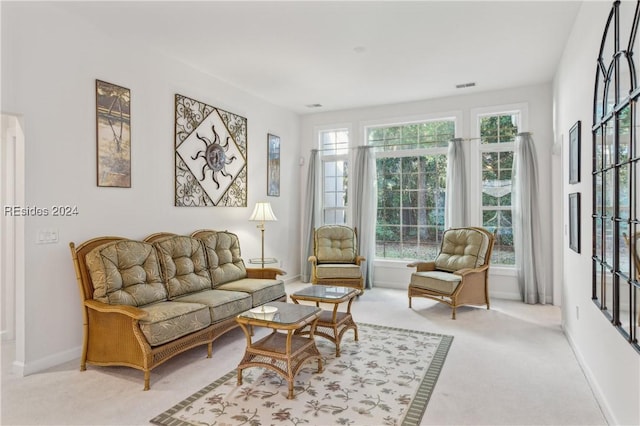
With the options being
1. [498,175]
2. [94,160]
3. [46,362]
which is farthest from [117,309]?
[498,175]

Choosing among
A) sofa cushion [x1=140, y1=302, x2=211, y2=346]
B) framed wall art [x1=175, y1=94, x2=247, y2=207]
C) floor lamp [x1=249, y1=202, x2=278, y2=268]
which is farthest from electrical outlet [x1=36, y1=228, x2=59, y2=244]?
floor lamp [x1=249, y1=202, x2=278, y2=268]

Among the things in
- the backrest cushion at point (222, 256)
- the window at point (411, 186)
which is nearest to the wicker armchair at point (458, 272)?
the window at point (411, 186)

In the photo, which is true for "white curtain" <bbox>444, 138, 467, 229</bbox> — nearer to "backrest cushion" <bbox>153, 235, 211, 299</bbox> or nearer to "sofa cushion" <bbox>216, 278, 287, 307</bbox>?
"sofa cushion" <bbox>216, 278, 287, 307</bbox>

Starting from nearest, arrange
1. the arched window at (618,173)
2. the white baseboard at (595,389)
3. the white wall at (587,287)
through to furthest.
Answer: the arched window at (618,173)
the white wall at (587,287)
the white baseboard at (595,389)

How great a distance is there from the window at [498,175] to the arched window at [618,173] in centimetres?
293

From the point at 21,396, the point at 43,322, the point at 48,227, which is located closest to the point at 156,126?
the point at 48,227

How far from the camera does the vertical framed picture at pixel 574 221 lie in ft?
10.4

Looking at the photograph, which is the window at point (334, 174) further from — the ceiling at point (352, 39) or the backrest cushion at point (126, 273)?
the backrest cushion at point (126, 273)

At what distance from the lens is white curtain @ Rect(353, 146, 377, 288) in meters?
6.13

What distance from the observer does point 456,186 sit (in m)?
5.55

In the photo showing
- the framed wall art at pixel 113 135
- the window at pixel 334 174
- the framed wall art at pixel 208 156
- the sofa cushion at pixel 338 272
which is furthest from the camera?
the window at pixel 334 174

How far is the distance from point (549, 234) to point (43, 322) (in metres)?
5.73

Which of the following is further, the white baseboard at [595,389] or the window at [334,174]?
the window at [334,174]

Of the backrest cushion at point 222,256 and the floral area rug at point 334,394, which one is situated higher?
the backrest cushion at point 222,256
